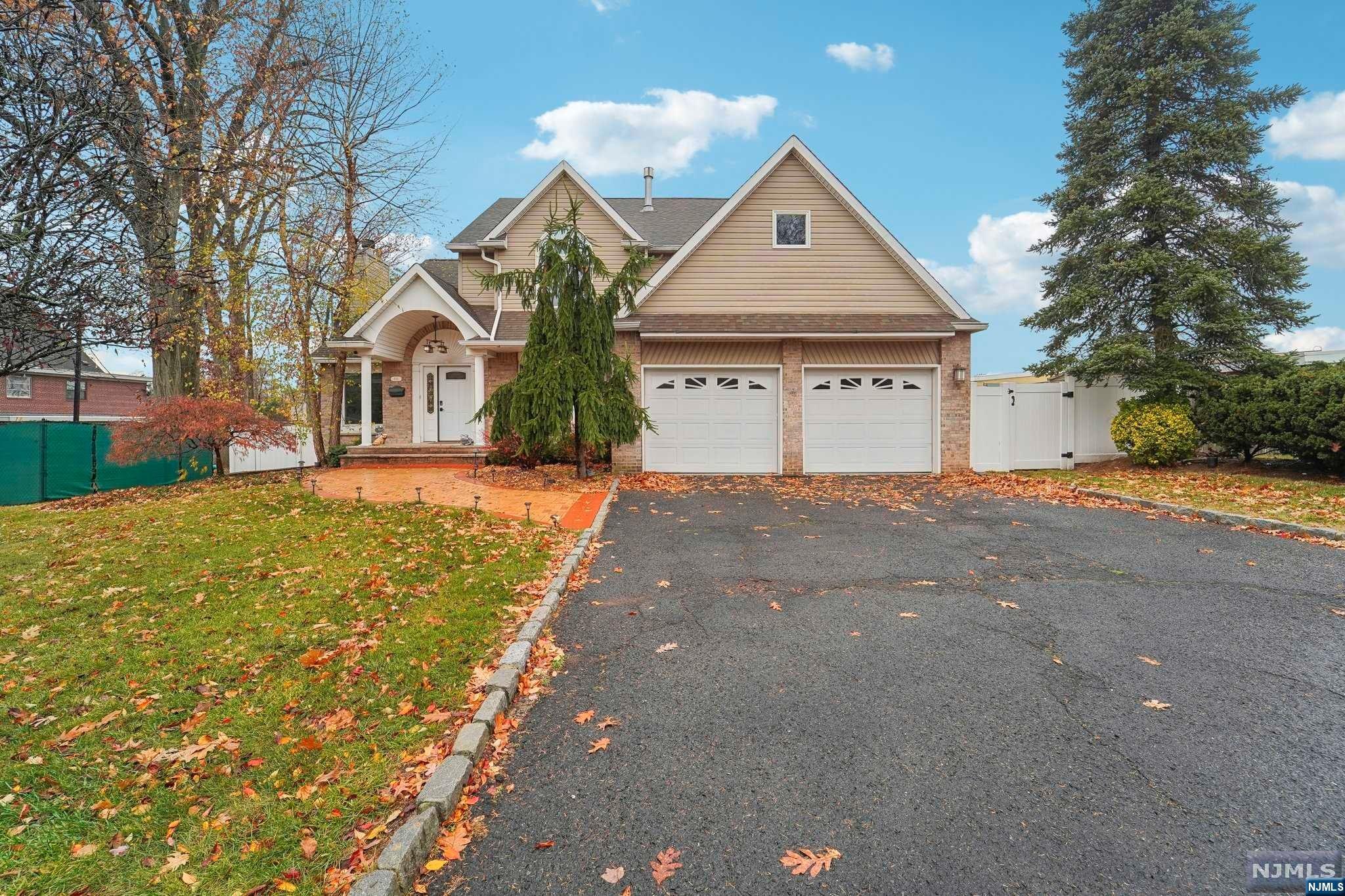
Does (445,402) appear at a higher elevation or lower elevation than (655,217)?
lower

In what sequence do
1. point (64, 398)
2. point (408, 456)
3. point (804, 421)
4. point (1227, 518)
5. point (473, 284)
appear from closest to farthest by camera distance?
1. point (1227, 518)
2. point (804, 421)
3. point (408, 456)
4. point (473, 284)
5. point (64, 398)

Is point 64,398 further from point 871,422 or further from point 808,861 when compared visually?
point 808,861

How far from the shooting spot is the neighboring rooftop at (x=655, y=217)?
18281mm

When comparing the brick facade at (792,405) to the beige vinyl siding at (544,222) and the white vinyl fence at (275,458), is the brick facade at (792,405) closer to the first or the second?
the beige vinyl siding at (544,222)

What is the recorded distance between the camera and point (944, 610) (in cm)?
506

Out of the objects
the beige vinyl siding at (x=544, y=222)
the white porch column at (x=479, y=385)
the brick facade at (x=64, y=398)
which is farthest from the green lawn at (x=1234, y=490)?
the brick facade at (x=64, y=398)

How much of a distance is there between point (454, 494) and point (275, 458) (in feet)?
38.0

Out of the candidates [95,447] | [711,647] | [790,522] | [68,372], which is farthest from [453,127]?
[68,372]

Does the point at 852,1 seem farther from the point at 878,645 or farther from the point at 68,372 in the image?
the point at 68,372

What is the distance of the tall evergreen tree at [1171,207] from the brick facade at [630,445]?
34.8 feet

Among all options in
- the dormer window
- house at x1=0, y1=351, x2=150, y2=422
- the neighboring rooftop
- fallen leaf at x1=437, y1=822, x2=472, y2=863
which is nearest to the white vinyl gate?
the dormer window

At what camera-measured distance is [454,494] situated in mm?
11297

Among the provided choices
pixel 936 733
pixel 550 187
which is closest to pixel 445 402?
pixel 550 187

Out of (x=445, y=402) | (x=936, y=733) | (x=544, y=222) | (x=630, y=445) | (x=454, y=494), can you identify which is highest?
(x=544, y=222)
